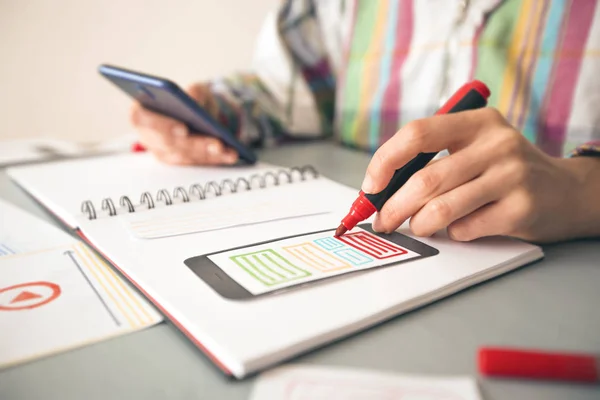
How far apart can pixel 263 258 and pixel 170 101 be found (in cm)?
38

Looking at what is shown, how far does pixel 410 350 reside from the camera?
28 centimetres

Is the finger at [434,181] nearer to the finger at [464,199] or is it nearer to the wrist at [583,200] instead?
the finger at [464,199]

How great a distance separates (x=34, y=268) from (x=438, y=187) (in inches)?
13.0

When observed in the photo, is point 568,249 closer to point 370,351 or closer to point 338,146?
point 370,351

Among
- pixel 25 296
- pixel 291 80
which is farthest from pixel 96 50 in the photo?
pixel 25 296

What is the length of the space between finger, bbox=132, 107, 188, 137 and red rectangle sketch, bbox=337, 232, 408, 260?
40 cm

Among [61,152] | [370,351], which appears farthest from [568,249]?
[61,152]

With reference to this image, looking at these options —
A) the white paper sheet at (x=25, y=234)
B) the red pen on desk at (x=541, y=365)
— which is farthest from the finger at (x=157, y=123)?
the red pen on desk at (x=541, y=365)

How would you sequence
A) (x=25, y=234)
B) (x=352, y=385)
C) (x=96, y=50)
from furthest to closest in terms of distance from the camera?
(x=96, y=50) → (x=25, y=234) → (x=352, y=385)

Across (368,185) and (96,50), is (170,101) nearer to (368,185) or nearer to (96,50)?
(368,185)

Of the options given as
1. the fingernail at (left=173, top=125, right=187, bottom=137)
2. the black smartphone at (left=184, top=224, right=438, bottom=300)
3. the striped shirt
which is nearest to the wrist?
the striped shirt

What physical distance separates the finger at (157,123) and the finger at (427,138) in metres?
0.40

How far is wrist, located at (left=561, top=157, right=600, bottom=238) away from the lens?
43 cm

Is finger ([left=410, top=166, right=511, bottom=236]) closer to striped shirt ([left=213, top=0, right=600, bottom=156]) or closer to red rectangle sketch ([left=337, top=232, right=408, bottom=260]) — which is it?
red rectangle sketch ([left=337, top=232, right=408, bottom=260])
